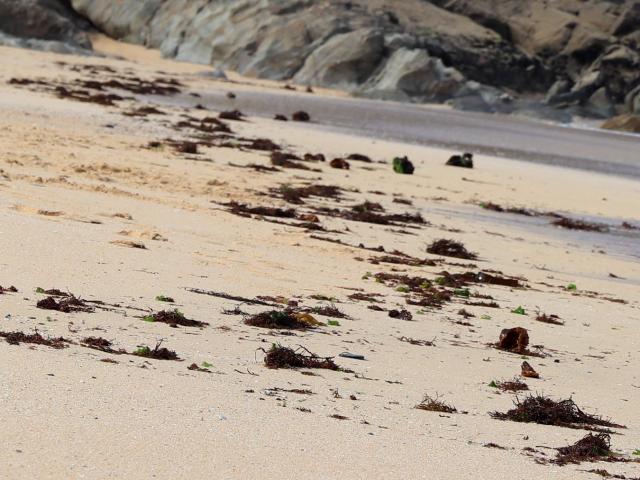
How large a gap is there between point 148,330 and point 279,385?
1.05 metres

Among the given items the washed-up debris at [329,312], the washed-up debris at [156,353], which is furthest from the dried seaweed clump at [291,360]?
the washed-up debris at [329,312]

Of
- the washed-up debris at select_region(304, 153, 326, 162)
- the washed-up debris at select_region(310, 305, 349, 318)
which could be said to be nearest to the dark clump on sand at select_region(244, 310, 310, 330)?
the washed-up debris at select_region(310, 305, 349, 318)

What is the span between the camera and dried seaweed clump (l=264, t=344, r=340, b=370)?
20.1 feet

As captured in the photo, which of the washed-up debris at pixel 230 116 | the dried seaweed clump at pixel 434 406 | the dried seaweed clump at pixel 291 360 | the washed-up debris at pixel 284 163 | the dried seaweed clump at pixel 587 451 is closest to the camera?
the dried seaweed clump at pixel 587 451

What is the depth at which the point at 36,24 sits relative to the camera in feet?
163

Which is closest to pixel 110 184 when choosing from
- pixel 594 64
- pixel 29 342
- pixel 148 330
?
pixel 148 330

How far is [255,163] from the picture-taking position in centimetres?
1712

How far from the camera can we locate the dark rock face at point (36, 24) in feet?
161

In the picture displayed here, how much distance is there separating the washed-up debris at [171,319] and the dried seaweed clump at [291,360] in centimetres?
65

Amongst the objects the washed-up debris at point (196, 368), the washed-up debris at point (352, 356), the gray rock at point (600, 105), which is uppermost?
the gray rock at point (600, 105)

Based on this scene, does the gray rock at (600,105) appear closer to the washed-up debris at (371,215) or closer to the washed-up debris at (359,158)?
the washed-up debris at (359,158)

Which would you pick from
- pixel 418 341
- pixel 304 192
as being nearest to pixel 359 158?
pixel 304 192

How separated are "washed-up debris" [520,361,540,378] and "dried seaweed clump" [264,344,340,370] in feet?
4.11

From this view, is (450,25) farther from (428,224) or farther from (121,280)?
(121,280)
